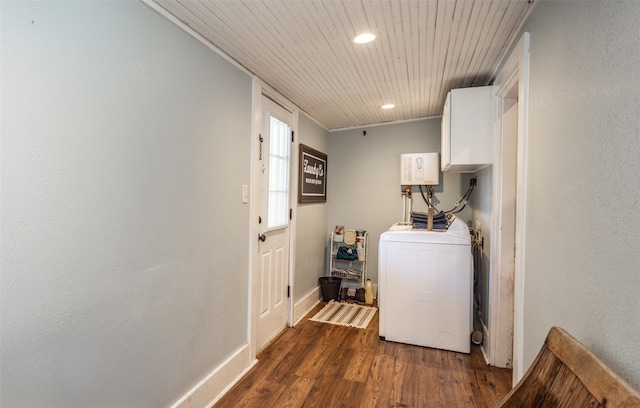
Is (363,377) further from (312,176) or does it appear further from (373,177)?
(373,177)

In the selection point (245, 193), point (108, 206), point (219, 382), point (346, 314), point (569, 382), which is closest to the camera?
point (569, 382)

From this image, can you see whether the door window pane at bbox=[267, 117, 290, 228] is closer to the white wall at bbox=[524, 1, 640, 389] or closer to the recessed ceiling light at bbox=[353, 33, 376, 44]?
the recessed ceiling light at bbox=[353, 33, 376, 44]

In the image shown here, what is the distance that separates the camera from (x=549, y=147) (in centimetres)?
129

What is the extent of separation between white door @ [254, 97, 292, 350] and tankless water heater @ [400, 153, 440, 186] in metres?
1.48

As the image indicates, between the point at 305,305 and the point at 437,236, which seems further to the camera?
the point at 305,305

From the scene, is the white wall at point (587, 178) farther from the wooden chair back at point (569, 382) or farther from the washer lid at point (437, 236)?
the washer lid at point (437, 236)

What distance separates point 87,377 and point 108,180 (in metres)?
0.81

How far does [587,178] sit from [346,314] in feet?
9.23

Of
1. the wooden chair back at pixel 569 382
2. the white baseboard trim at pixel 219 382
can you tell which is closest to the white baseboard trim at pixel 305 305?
the white baseboard trim at pixel 219 382

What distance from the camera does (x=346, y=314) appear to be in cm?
342

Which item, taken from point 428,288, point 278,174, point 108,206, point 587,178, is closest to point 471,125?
point 428,288

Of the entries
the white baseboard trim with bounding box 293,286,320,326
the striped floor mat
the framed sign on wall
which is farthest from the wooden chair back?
the framed sign on wall

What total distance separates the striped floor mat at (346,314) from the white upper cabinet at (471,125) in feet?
6.08

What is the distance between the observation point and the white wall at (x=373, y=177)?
3818 millimetres
